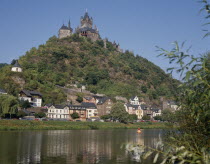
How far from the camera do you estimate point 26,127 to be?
201 feet

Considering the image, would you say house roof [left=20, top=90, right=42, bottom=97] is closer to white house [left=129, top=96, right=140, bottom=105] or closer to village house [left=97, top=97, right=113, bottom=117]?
village house [left=97, top=97, right=113, bottom=117]

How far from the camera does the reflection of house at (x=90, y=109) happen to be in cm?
9906

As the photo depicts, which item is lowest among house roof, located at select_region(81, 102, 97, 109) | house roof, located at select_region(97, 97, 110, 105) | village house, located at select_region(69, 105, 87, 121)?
village house, located at select_region(69, 105, 87, 121)

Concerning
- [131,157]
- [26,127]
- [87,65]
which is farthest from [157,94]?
[131,157]

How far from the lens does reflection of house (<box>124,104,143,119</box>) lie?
364 feet

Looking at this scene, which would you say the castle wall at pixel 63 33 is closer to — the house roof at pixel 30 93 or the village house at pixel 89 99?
the village house at pixel 89 99

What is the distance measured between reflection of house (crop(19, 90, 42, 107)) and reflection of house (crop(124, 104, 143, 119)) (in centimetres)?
3541

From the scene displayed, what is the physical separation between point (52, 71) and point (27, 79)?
2065 cm

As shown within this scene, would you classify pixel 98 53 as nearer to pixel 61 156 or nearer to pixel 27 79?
pixel 27 79

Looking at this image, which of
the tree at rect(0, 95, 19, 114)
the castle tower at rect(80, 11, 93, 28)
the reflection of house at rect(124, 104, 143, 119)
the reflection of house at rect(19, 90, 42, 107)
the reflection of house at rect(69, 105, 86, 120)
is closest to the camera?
the tree at rect(0, 95, 19, 114)

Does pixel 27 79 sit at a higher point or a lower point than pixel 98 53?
lower

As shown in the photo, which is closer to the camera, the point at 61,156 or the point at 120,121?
the point at 61,156

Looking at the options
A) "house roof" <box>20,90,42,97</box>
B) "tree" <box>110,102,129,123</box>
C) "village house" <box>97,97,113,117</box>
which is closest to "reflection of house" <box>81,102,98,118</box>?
"village house" <box>97,97,113,117</box>

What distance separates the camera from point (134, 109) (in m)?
112
